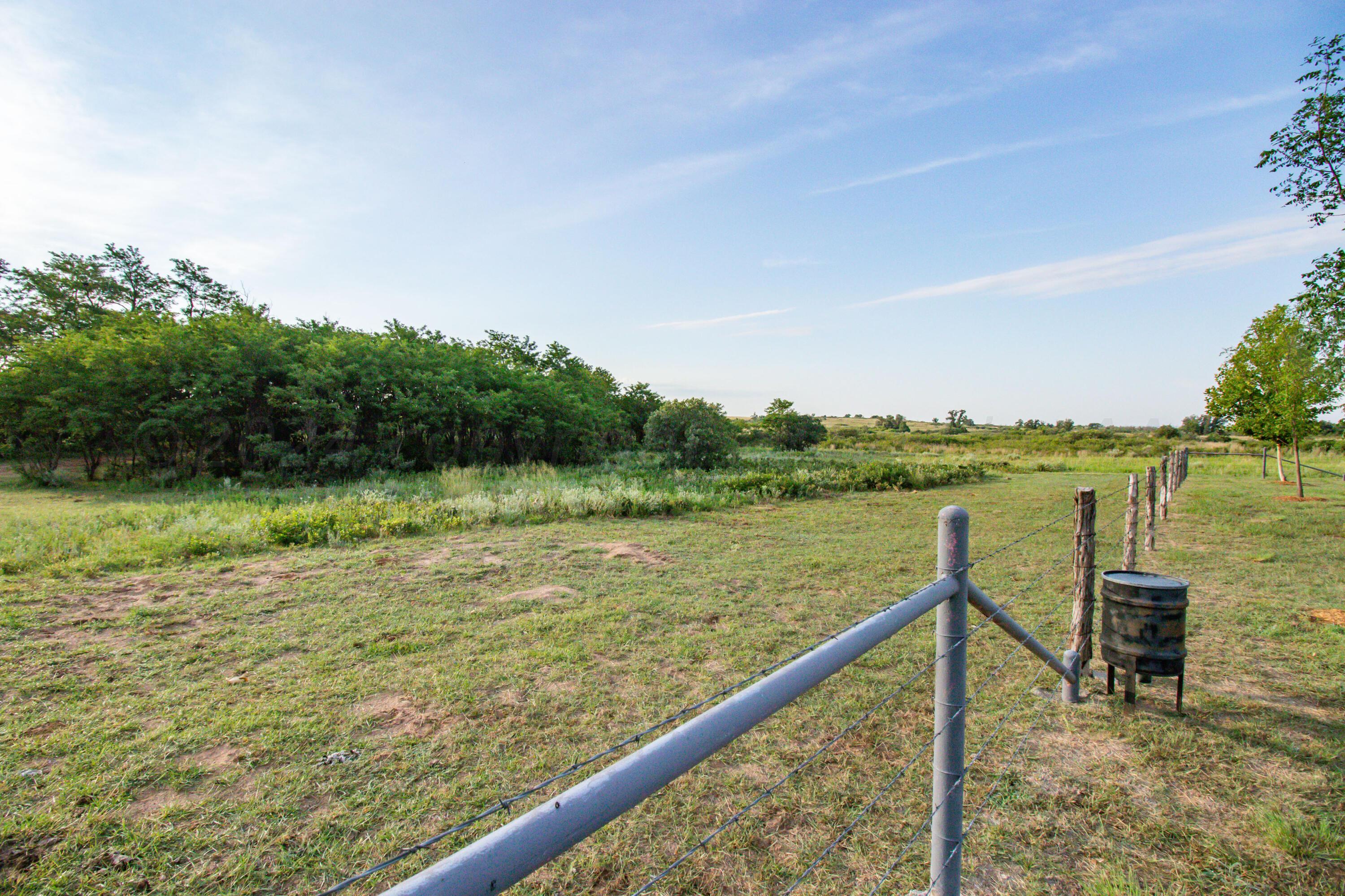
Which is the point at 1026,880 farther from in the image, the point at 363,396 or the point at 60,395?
the point at 60,395

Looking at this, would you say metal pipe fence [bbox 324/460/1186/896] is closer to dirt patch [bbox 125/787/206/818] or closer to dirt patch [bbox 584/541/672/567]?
dirt patch [bbox 125/787/206/818]

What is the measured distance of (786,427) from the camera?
3622 cm

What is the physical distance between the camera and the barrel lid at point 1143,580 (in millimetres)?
3689

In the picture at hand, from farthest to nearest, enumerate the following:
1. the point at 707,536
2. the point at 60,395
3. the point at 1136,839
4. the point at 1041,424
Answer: the point at 1041,424
the point at 60,395
the point at 707,536
the point at 1136,839

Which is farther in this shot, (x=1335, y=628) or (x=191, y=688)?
(x=1335, y=628)

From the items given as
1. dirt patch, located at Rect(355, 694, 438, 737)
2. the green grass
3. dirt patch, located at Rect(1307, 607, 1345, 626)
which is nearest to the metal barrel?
dirt patch, located at Rect(1307, 607, 1345, 626)

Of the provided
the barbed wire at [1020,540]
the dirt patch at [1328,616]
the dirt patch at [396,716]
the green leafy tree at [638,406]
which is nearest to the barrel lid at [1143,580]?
the barbed wire at [1020,540]

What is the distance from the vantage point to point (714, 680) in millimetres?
4465

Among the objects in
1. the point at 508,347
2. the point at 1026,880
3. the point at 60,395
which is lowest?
the point at 1026,880

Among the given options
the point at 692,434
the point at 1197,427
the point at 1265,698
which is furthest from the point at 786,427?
the point at 1197,427

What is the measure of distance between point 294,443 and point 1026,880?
19.4 m

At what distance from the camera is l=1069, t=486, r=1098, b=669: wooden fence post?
4141 mm

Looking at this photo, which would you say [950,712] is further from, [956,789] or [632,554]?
[632,554]

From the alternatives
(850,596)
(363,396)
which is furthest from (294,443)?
(850,596)
